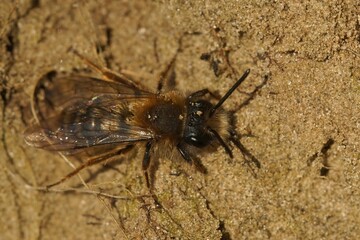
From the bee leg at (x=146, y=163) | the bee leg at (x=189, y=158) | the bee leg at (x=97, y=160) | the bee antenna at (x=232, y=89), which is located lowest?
the bee leg at (x=97, y=160)

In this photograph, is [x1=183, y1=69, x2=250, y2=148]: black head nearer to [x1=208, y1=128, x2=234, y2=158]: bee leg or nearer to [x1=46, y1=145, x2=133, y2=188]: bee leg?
[x1=208, y1=128, x2=234, y2=158]: bee leg

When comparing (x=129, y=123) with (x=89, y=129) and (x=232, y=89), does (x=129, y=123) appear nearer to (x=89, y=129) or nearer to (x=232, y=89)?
(x=89, y=129)

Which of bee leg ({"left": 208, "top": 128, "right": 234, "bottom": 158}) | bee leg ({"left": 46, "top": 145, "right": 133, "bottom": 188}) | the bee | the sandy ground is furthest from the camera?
bee leg ({"left": 46, "top": 145, "right": 133, "bottom": 188})

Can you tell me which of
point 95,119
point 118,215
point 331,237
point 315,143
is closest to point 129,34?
point 95,119

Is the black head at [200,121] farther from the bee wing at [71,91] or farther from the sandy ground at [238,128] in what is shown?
the bee wing at [71,91]

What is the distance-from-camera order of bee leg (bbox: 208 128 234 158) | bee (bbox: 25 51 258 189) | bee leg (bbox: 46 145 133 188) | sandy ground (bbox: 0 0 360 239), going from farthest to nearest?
bee leg (bbox: 46 145 133 188) → bee (bbox: 25 51 258 189) → bee leg (bbox: 208 128 234 158) → sandy ground (bbox: 0 0 360 239)

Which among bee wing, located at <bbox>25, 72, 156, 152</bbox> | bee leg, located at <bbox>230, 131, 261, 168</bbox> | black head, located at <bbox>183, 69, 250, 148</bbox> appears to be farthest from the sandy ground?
bee wing, located at <bbox>25, 72, 156, 152</bbox>

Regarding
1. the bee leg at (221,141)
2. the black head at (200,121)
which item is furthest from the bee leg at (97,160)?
the bee leg at (221,141)

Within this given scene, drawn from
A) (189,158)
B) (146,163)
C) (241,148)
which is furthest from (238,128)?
(146,163)
